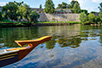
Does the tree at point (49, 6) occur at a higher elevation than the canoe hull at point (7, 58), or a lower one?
higher

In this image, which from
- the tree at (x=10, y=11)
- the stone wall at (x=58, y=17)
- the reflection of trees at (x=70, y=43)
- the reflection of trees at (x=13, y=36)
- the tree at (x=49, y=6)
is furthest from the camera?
the stone wall at (x=58, y=17)

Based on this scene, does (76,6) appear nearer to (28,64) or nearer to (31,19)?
(31,19)

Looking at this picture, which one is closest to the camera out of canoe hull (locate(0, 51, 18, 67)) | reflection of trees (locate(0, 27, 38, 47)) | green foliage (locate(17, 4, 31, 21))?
canoe hull (locate(0, 51, 18, 67))

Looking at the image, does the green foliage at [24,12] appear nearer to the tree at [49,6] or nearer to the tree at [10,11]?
the tree at [10,11]

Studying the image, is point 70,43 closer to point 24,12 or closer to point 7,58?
point 7,58

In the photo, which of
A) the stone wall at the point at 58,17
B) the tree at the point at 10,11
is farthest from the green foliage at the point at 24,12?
the stone wall at the point at 58,17

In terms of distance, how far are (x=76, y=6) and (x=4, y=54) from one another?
A: 368 feet

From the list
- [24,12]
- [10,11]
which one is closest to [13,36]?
[10,11]

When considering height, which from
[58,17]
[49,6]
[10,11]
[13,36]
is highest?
[49,6]

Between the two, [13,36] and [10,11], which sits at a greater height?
[10,11]

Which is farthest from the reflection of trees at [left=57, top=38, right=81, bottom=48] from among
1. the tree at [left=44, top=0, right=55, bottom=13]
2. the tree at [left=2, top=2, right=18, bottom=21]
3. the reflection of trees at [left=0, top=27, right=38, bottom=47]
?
the tree at [left=44, top=0, right=55, bottom=13]

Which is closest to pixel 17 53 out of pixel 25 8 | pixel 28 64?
pixel 28 64

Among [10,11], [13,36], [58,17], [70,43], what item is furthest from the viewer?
[58,17]

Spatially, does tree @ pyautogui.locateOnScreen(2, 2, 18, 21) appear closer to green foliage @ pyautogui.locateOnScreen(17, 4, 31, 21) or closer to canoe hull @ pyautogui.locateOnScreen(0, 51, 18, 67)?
green foliage @ pyautogui.locateOnScreen(17, 4, 31, 21)
